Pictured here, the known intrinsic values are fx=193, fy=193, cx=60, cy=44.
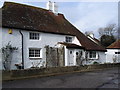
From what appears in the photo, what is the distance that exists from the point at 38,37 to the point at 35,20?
2.56 metres

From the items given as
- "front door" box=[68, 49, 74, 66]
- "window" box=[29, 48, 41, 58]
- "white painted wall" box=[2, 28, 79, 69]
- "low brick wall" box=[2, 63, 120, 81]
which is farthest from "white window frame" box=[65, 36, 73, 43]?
"low brick wall" box=[2, 63, 120, 81]

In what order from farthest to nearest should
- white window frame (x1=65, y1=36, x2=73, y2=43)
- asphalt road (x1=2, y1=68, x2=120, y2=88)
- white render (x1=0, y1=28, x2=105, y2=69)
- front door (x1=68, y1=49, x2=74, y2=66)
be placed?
white window frame (x1=65, y1=36, x2=73, y2=43) → front door (x1=68, y1=49, x2=74, y2=66) → white render (x1=0, y1=28, x2=105, y2=69) → asphalt road (x1=2, y1=68, x2=120, y2=88)

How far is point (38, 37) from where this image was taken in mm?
22938

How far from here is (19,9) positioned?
2447 cm

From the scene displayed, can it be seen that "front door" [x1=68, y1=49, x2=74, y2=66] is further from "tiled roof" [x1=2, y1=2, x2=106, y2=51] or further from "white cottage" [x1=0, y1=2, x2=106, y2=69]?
"tiled roof" [x1=2, y1=2, x2=106, y2=51]

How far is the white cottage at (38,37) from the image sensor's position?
67.0 ft

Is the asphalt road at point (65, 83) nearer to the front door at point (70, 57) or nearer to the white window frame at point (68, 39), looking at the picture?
the front door at point (70, 57)

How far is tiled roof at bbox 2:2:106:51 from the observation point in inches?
842

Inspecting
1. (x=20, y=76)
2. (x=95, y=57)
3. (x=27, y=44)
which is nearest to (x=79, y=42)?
(x=95, y=57)

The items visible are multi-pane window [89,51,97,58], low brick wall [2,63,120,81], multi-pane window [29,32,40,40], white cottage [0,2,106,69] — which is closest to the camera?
low brick wall [2,63,120,81]

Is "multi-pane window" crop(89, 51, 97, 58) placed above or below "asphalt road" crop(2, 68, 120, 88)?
above

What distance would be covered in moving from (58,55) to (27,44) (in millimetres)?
4431

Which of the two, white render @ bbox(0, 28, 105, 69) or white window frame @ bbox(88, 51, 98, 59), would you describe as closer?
white render @ bbox(0, 28, 105, 69)

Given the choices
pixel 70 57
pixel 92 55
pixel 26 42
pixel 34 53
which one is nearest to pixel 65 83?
pixel 26 42
